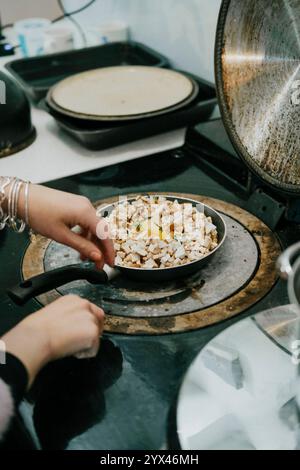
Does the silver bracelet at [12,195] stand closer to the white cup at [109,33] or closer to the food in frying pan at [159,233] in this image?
the food in frying pan at [159,233]

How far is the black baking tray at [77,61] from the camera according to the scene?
183cm

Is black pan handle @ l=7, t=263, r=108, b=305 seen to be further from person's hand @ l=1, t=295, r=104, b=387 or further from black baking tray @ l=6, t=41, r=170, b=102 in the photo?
black baking tray @ l=6, t=41, r=170, b=102

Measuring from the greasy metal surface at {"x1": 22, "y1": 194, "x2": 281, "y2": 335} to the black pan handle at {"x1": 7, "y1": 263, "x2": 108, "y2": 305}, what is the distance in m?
0.06

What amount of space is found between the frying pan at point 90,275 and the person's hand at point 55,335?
81 mm

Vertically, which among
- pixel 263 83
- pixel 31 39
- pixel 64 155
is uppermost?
pixel 263 83

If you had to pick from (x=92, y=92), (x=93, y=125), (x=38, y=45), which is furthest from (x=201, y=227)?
(x=38, y=45)

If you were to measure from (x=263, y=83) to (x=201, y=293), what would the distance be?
1.43ft

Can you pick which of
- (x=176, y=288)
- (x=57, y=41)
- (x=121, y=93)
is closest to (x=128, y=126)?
(x=121, y=93)

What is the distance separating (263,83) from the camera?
102 cm

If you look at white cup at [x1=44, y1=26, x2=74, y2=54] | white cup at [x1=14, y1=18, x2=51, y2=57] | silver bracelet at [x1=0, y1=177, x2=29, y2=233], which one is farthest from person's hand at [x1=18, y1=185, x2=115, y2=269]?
white cup at [x1=14, y1=18, x2=51, y2=57]

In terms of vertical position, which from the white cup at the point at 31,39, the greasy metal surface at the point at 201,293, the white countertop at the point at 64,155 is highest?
the white cup at the point at 31,39

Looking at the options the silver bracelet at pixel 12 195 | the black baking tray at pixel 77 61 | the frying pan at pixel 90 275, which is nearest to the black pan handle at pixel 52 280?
the frying pan at pixel 90 275

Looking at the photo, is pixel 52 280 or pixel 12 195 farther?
pixel 12 195

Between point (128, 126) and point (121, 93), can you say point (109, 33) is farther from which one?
point (128, 126)
